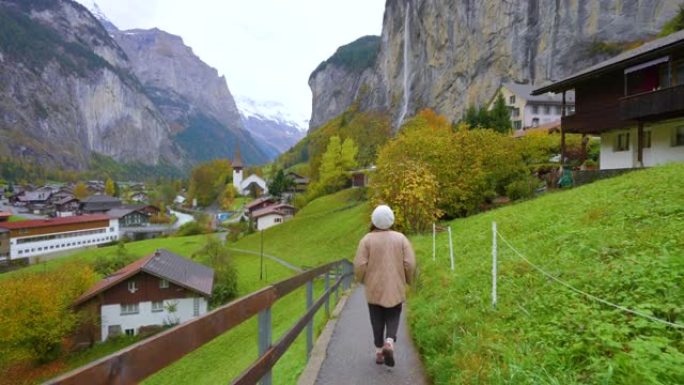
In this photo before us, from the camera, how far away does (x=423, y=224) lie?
24016 mm

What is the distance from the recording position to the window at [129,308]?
95.6 feet

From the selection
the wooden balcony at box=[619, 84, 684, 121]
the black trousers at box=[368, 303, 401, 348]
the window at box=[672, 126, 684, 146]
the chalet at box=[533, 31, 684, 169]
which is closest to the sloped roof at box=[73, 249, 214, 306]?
the black trousers at box=[368, 303, 401, 348]

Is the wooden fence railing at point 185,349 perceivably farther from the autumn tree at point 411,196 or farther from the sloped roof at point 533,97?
the sloped roof at point 533,97

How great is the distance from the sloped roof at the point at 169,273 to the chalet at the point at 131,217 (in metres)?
65.9

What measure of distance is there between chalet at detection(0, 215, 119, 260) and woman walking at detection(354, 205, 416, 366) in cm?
8033

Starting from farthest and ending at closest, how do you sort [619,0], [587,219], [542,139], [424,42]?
[424,42], [619,0], [542,139], [587,219]

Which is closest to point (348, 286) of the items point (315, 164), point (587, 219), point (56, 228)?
point (587, 219)

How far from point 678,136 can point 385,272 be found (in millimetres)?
21704

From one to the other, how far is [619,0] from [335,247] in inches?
2413

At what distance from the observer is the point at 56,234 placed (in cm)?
7200

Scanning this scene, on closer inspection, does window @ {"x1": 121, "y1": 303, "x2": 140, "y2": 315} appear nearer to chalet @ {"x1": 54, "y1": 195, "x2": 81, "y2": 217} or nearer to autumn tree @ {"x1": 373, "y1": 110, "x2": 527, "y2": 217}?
autumn tree @ {"x1": 373, "y1": 110, "x2": 527, "y2": 217}

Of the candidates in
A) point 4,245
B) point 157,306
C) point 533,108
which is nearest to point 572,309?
point 157,306

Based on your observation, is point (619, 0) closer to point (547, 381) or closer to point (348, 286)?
point (348, 286)

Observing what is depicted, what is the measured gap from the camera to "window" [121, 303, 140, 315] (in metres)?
29.1
